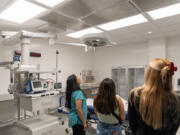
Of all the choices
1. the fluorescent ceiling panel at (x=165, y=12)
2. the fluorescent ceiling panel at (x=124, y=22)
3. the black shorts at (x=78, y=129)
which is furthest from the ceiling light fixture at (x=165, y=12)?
the black shorts at (x=78, y=129)

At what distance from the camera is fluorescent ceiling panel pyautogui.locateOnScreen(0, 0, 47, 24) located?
2277 millimetres

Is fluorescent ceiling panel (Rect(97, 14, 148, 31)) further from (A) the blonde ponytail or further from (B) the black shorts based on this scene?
(B) the black shorts

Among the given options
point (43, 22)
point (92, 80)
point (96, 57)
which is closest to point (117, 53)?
point (96, 57)

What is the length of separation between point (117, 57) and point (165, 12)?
3354 millimetres

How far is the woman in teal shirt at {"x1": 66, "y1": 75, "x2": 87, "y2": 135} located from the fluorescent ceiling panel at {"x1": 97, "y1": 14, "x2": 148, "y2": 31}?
5.71 feet

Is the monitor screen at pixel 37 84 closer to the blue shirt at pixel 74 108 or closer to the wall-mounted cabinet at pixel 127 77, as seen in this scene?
the blue shirt at pixel 74 108

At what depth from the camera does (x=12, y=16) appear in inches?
108

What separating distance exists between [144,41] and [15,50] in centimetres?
435

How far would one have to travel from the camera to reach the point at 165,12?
8.85ft

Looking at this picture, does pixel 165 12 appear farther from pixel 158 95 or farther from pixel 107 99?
pixel 158 95

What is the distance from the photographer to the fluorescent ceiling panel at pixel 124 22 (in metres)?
2.98

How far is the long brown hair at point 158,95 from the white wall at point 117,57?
177 inches

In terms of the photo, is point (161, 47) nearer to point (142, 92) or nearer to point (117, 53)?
point (117, 53)

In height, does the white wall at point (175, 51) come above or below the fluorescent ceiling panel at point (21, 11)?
below
